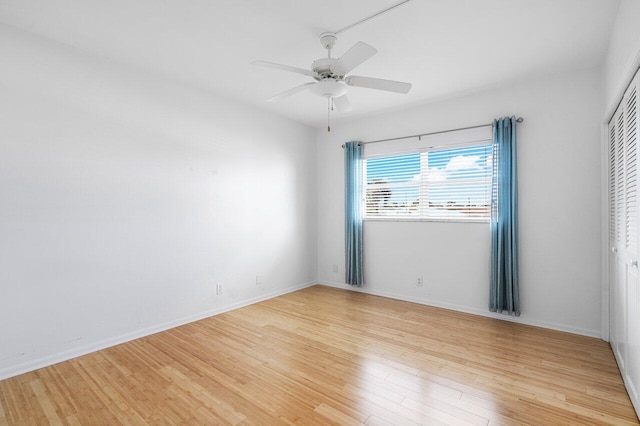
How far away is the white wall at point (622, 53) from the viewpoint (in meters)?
1.80

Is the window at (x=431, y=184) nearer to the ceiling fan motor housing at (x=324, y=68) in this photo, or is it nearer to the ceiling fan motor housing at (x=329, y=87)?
the ceiling fan motor housing at (x=329, y=87)

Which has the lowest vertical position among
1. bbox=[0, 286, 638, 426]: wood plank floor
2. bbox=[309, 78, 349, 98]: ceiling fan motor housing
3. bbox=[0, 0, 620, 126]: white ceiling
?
bbox=[0, 286, 638, 426]: wood plank floor

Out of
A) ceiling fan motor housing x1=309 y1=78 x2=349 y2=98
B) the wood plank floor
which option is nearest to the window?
the wood plank floor

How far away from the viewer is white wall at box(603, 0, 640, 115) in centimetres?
180

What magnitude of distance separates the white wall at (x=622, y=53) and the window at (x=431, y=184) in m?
1.24

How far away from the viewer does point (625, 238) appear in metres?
2.28

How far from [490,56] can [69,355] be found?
450 cm

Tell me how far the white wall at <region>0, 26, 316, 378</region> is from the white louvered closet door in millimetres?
3708

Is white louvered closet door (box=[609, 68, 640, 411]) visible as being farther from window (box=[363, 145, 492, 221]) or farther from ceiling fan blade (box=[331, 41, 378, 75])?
ceiling fan blade (box=[331, 41, 378, 75])

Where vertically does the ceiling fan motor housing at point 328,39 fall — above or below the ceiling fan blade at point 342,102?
above

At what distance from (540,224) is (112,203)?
4326mm

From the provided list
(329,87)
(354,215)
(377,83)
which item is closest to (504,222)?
(354,215)

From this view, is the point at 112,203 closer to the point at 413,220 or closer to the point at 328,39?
the point at 328,39

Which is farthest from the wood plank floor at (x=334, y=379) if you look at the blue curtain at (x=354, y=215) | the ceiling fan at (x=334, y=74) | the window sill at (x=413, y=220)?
the ceiling fan at (x=334, y=74)
